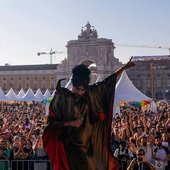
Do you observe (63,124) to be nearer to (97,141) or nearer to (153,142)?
(97,141)

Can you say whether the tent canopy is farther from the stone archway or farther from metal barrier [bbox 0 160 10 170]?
the stone archway

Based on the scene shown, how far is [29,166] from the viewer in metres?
9.46

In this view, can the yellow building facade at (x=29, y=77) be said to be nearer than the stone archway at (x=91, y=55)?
No

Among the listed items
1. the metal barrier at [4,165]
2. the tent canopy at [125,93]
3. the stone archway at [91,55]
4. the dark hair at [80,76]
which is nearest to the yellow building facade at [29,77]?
the stone archway at [91,55]

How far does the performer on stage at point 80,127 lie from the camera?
4.44 meters

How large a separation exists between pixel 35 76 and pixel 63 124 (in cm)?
11174

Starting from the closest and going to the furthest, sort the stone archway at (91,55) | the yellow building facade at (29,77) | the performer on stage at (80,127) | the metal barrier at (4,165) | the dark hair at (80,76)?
the performer on stage at (80,127)
the dark hair at (80,76)
the metal barrier at (4,165)
the stone archway at (91,55)
the yellow building facade at (29,77)

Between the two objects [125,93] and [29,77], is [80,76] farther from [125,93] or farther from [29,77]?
[29,77]

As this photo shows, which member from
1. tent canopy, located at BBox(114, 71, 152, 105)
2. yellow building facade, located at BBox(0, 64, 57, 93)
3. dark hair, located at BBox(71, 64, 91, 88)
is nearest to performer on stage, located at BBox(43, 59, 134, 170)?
dark hair, located at BBox(71, 64, 91, 88)

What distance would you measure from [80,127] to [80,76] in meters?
0.53

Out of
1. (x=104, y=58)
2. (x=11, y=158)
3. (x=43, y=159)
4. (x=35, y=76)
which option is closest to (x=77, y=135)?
(x=43, y=159)

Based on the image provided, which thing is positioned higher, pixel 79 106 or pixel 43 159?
pixel 79 106

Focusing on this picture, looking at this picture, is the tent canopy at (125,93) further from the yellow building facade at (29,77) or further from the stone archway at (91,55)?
the yellow building facade at (29,77)

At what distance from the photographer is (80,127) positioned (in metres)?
4.47
